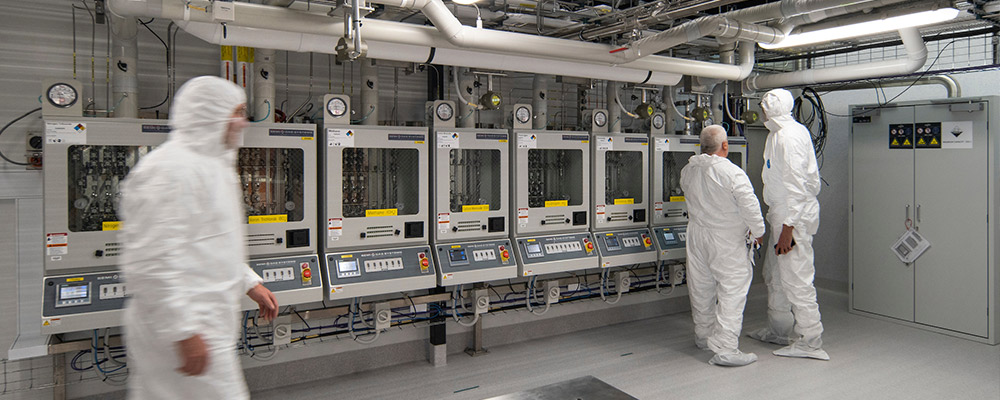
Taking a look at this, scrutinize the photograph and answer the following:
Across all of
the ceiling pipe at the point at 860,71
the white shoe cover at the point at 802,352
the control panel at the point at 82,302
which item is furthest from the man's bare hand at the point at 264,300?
the ceiling pipe at the point at 860,71

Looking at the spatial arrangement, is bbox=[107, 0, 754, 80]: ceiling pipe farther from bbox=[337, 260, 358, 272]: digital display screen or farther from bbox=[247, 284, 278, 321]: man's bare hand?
bbox=[247, 284, 278, 321]: man's bare hand

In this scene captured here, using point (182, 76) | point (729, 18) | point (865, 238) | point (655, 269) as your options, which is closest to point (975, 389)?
point (865, 238)

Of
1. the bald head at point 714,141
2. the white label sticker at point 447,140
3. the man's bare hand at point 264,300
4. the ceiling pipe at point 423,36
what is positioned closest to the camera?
the man's bare hand at point 264,300

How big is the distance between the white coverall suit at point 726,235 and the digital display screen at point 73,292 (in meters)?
3.40

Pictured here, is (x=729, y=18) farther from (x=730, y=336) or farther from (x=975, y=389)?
(x=975, y=389)

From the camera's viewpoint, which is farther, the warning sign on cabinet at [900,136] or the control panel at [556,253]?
the warning sign on cabinet at [900,136]

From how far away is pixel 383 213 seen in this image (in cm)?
346

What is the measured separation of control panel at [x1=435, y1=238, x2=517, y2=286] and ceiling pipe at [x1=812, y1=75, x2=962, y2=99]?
11.2 feet

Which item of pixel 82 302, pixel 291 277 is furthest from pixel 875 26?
pixel 82 302

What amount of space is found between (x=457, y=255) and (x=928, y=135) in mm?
3657

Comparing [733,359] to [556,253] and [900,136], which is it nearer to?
→ [556,253]

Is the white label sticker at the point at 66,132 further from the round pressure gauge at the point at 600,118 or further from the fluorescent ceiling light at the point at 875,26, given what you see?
the fluorescent ceiling light at the point at 875,26

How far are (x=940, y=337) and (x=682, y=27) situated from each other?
3.21 metres

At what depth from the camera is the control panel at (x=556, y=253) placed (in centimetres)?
389
